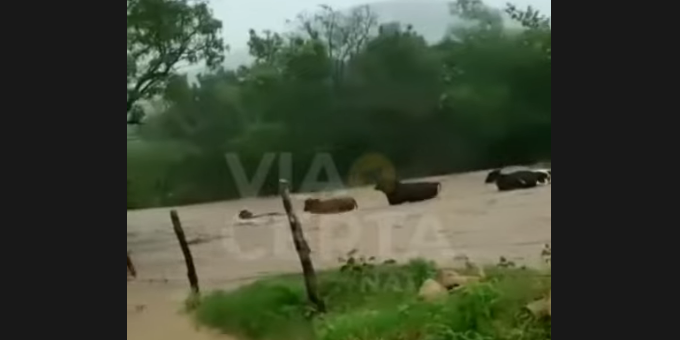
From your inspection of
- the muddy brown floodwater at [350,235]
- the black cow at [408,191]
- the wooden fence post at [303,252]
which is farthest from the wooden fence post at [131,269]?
the black cow at [408,191]

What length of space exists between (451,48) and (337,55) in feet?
0.85

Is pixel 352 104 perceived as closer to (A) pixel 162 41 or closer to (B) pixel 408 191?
(B) pixel 408 191

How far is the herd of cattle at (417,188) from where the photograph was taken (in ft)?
6.26

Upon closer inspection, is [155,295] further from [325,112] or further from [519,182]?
[519,182]

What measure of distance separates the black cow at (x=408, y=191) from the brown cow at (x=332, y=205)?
0.07 meters

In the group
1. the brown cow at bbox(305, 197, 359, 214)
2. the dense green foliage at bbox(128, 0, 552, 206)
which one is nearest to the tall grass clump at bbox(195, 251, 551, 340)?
the brown cow at bbox(305, 197, 359, 214)

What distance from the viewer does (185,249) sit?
194 centimetres

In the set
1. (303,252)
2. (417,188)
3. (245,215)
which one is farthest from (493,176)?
(245,215)

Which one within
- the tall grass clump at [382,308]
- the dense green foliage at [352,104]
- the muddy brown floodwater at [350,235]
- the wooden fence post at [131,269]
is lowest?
the tall grass clump at [382,308]

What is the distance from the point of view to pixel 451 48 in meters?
1.93

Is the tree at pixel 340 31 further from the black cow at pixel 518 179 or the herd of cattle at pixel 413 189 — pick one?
the black cow at pixel 518 179

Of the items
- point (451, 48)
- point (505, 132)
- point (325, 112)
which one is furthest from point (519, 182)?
point (325, 112)

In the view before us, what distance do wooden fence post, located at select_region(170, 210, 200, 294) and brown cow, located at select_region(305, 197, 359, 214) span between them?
285 millimetres

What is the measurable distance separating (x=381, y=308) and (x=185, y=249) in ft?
1.51
